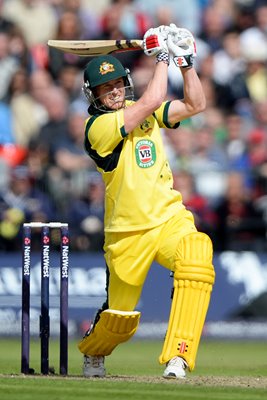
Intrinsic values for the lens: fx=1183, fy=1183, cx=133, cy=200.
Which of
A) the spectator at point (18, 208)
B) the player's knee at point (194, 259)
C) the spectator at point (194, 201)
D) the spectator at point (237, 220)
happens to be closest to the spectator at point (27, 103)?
the spectator at point (18, 208)

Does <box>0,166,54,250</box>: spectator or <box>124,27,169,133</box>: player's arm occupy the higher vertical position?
<box>124,27,169,133</box>: player's arm

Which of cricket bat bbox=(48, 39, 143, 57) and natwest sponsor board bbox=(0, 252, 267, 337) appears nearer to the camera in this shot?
cricket bat bbox=(48, 39, 143, 57)

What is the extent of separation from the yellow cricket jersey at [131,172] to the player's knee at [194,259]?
0.86 feet

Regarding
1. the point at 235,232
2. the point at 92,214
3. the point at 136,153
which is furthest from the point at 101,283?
the point at 136,153

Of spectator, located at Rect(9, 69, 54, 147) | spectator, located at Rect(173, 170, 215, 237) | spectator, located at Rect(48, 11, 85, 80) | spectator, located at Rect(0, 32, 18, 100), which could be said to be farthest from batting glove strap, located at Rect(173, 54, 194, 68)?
spectator, located at Rect(48, 11, 85, 80)

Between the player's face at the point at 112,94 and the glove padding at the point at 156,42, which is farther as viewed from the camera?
the player's face at the point at 112,94

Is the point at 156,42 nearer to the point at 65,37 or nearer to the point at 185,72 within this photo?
the point at 185,72

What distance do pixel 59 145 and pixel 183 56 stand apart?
627 centimetres

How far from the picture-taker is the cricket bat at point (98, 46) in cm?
782

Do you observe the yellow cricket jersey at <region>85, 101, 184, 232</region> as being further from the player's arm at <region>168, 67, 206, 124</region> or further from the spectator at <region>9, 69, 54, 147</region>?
the spectator at <region>9, 69, 54, 147</region>

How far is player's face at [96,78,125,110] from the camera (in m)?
7.49

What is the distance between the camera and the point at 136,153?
24.0 ft

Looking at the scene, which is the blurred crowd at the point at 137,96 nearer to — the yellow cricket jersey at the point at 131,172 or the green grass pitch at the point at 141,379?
the green grass pitch at the point at 141,379

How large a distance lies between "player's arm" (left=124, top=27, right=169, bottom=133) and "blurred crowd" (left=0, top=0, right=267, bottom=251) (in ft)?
17.8
